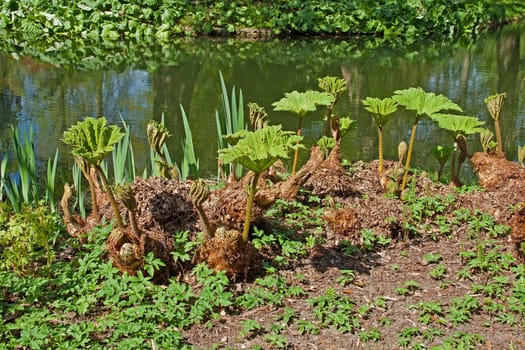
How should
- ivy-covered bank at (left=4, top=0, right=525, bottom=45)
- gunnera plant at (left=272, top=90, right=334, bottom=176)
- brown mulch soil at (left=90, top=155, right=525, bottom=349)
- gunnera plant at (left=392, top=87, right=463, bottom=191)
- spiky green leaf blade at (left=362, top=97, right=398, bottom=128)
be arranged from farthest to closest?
ivy-covered bank at (left=4, top=0, right=525, bottom=45) < spiky green leaf blade at (left=362, top=97, right=398, bottom=128) < gunnera plant at (left=392, top=87, right=463, bottom=191) < gunnera plant at (left=272, top=90, right=334, bottom=176) < brown mulch soil at (left=90, top=155, right=525, bottom=349)

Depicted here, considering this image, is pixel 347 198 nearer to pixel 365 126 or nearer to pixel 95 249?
pixel 95 249

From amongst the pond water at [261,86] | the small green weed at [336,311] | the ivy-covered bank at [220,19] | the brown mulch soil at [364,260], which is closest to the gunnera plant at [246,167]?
the brown mulch soil at [364,260]

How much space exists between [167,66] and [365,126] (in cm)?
495

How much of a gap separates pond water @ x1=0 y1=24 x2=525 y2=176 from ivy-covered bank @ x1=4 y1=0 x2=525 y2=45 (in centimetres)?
79

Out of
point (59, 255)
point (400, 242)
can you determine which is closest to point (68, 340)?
point (59, 255)

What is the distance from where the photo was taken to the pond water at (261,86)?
292 inches

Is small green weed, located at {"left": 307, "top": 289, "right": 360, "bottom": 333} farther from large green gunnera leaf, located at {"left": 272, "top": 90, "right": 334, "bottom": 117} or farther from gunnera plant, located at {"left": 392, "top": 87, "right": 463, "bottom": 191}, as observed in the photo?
gunnera plant, located at {"left": 392, "top": 87, "right": 463, "bottom": 191}

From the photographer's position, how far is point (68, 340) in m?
3.01

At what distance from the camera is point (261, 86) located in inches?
403

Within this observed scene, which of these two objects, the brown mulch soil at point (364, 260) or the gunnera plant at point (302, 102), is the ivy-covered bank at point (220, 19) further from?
the brown mulch soil at point (364, 260)

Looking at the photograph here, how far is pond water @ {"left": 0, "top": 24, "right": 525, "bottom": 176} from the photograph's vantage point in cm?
742

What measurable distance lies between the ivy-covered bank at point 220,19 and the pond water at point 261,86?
79cm

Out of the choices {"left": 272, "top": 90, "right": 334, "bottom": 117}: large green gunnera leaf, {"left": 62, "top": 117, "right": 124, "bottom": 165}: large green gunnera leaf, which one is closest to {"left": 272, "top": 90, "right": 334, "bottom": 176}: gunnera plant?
{"left": 272, "top": 90, "right": 334, "bottom": 117}: large green gunnera leaf

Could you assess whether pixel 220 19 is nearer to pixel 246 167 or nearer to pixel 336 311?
pixel 246 167
